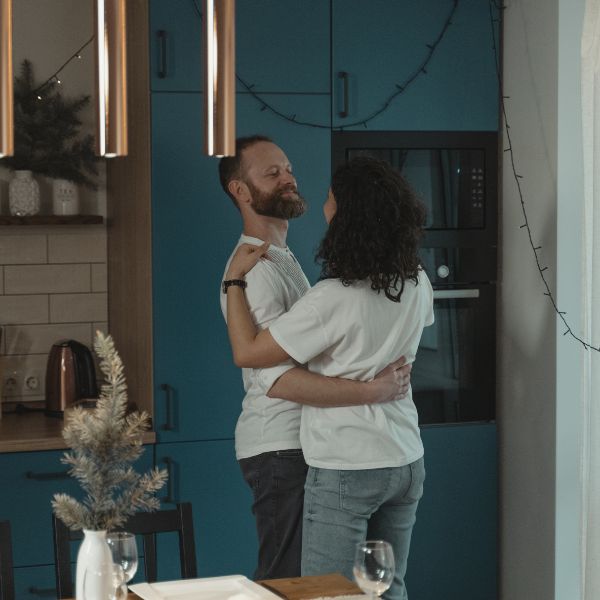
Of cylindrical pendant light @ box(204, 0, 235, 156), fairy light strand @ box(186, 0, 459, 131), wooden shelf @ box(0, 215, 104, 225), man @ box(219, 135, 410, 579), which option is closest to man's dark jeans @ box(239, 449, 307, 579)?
man @ box(219, 135, 410, 579)

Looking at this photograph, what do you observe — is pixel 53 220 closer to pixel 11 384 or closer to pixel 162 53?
pixel 11 384

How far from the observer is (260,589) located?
205 cm

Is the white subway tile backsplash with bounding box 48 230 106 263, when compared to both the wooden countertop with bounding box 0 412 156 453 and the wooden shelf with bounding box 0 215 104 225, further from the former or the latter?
the wooden countertop with bounding box 0 412 156 453

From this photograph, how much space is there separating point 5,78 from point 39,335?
2574 millimetres

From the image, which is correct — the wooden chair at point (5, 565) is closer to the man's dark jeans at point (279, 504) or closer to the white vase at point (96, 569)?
the white vase at point (96, 569)

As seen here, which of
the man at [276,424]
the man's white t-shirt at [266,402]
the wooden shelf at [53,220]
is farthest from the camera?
the wooden shelf at [53,220]

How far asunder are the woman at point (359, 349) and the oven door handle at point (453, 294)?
84cm

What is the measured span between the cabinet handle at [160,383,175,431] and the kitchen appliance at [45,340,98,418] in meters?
0.38

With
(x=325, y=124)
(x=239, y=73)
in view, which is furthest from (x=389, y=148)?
(x=239, y=73)

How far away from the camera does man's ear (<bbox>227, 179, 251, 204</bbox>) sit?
9.82 feet

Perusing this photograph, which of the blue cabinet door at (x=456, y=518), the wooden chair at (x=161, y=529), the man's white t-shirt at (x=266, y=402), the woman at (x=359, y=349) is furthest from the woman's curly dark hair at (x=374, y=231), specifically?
the blue cabinet door at (x=456, y=518)

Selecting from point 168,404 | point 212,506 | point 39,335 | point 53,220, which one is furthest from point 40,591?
point 53,220

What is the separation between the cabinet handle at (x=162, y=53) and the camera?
10.6 feet

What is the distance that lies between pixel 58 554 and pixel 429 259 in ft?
Result: 5.81
